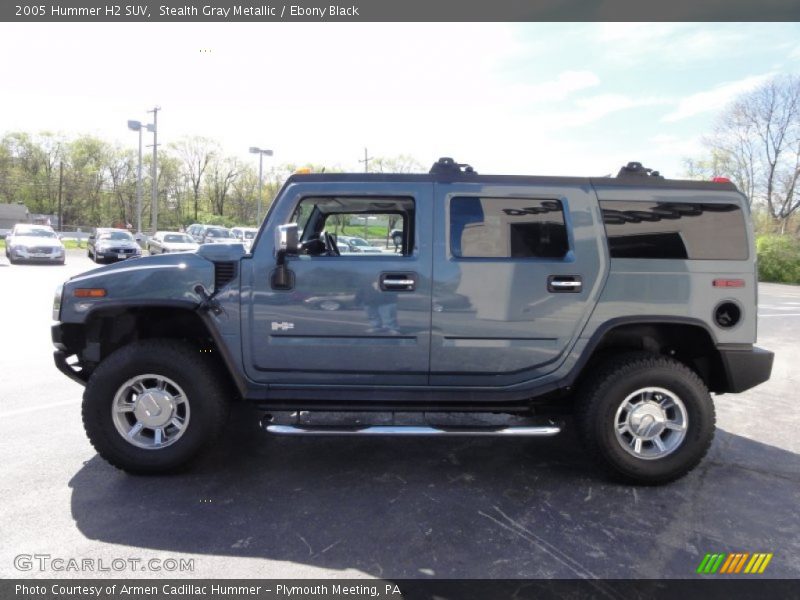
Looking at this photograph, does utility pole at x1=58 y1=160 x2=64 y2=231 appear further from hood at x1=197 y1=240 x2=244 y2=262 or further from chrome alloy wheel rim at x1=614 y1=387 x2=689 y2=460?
chrome alloy wheel rim at x1=614 y1=387 x2=689 y2=460

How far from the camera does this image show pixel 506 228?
371 centimetres

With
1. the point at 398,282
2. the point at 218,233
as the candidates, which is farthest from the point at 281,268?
the point at 218,233

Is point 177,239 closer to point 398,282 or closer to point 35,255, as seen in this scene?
point 35,255

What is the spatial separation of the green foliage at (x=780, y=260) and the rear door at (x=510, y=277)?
1263 inches

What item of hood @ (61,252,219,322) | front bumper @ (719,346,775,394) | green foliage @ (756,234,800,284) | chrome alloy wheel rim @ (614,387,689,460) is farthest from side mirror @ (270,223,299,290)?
green foliage @ (756,234,800,284)

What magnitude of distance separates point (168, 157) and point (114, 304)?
74864 millimetres

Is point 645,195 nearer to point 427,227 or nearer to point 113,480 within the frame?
point 427,227

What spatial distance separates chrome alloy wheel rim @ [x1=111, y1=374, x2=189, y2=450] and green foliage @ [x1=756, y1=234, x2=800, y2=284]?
3385 centimetres

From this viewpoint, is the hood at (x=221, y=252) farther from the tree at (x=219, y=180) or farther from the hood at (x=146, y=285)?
the tree at (x=219, y=180)

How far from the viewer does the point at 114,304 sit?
362 cm

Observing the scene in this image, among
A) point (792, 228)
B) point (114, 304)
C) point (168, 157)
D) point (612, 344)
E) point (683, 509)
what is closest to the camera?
point (683, 509)

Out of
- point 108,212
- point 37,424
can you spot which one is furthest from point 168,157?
point 37,424

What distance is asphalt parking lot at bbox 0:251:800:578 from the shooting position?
2.79 metres

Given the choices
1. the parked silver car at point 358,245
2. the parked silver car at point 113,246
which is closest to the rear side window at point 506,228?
the parked silver car at point 358,245
